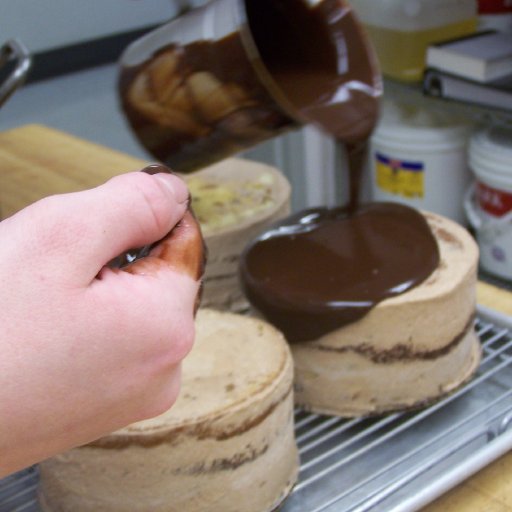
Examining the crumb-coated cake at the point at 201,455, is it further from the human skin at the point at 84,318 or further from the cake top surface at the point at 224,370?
the human skin at the point at 84,318

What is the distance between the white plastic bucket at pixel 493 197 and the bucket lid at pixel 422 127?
0.24ft

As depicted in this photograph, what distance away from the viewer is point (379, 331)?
32.0 inches

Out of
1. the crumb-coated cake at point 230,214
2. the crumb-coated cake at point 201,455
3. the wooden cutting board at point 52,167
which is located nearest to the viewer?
the crumb-coated cake at point 201,455

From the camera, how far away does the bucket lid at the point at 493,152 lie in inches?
58.5

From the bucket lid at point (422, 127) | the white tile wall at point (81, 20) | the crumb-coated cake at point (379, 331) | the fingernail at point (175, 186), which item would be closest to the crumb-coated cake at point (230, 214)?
the crumb-coated cake at point (379, 331)

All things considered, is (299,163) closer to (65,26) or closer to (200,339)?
(200,339)

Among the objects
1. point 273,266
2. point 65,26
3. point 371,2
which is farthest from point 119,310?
A: point 65,26

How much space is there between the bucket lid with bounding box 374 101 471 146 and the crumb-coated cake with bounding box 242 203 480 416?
0.79 meters

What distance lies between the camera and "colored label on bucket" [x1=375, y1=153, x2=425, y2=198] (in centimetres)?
166

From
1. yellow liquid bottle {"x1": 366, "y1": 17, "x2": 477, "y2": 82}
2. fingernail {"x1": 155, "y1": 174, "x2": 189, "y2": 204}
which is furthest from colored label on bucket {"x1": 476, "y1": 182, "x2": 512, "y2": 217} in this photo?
fingernail {"x1": 155, "y1": 174, "x2": 189, "y2": 204}

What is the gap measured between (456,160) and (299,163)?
0.41 metres

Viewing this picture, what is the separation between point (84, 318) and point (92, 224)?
54 mm

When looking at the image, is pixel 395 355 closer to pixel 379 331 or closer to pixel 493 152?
pixel 379 331

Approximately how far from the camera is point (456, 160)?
167 cm
